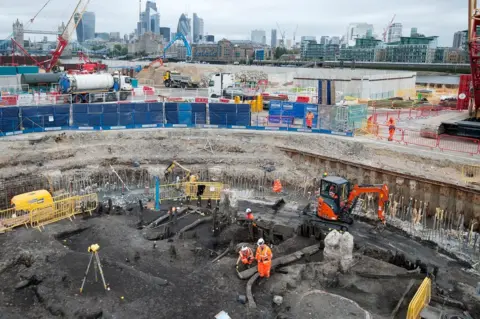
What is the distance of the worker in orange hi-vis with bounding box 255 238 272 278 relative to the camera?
14141mm

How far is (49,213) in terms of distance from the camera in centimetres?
1878

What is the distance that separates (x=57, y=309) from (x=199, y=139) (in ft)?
58.5

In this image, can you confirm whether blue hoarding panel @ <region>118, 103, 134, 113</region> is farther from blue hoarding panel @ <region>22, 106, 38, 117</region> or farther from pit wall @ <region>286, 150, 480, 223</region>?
pit wall @ <region>286, 150, 480, 223</region>

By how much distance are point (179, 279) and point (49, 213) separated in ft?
26.0

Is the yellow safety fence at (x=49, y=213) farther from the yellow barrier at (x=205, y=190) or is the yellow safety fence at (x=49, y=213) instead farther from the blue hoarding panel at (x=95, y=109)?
the blue hoarding panel at (x=95, y=109)

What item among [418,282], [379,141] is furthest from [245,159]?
[418,282]

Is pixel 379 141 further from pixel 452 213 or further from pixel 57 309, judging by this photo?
pixel 57 309

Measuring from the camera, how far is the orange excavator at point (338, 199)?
59.4 feet

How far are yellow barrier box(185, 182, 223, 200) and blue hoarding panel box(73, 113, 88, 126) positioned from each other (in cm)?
1105

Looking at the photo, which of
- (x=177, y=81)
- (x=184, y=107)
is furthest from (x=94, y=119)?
(x=177, y=81)

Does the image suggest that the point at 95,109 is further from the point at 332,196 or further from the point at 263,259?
the point at 263,259

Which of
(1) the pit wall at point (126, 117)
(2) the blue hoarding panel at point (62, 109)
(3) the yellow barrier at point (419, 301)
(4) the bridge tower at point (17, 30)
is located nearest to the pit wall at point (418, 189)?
(1) the pit wall at point (126, 117)

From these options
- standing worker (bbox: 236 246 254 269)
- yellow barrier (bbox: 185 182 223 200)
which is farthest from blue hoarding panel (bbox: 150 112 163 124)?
standing worker (bbox: 236 246 254 269)

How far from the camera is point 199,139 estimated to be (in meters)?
29.1
